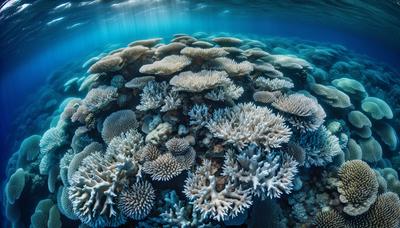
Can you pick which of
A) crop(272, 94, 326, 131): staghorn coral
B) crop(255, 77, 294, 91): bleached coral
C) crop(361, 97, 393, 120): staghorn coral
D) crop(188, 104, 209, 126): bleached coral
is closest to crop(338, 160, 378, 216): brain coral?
crop(272, 94, 326, 131): staghorn coral

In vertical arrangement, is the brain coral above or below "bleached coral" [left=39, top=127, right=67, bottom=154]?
above

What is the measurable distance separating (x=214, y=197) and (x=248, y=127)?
1211mm

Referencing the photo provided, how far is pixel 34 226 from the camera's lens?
20.4 feet

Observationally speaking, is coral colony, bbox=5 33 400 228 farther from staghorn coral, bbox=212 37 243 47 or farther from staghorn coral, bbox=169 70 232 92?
staghorn coral, bbox=212 37 243 47

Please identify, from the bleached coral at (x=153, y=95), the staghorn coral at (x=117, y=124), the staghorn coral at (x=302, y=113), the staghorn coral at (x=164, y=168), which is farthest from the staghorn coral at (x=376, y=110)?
the staghorn coral at (x=117, y=124)

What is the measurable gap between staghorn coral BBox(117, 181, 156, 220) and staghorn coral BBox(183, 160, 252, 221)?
2.06 feet

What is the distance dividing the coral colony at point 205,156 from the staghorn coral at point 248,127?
2 centimetres

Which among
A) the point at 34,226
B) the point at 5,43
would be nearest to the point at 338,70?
the point at 34,226

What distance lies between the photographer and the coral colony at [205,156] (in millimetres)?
3656

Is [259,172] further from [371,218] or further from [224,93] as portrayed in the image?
[371,218]

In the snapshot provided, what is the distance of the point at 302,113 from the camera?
171 inches

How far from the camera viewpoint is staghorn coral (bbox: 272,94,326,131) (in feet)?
14.3

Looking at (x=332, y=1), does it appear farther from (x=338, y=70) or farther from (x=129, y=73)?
(x=129, y=73)

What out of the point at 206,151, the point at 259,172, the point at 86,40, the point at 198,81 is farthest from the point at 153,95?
the point at 86,40
